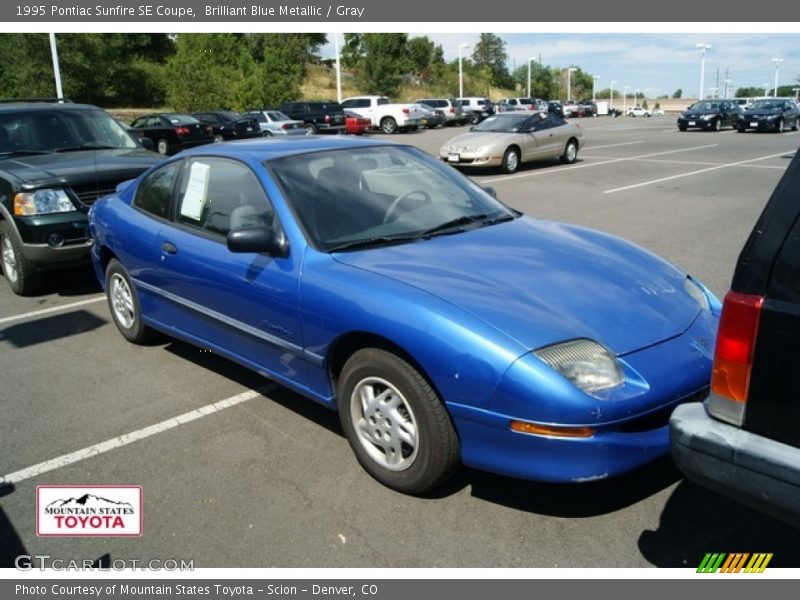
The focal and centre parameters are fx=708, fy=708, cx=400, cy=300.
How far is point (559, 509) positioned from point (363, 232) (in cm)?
175

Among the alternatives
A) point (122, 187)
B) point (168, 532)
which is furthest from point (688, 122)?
point (168, 532)

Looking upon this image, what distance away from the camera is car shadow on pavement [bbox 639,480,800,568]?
2.80 m

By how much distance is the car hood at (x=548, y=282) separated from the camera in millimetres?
3031

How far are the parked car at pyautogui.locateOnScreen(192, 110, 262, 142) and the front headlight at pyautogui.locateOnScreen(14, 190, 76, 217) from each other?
22039 millimetres

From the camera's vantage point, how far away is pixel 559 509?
3160mm

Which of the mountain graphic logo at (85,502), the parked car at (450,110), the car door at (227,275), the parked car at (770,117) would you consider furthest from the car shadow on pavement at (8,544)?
the parked car at (450,110)

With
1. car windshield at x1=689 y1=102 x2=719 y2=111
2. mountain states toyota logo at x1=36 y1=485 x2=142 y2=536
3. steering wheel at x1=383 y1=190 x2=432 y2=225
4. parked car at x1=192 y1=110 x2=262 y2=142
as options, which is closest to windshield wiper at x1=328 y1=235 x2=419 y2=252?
steering wheel at x1=383 y1=190 x2=432 y2=225

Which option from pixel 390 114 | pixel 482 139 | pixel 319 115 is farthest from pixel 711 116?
pixel 482 139

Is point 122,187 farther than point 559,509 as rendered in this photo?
Yes

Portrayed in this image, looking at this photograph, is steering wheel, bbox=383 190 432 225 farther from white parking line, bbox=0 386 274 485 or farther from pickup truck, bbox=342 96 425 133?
pickup truck, bbox=342 96 425 133

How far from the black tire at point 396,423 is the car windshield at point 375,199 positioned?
2.52 feet

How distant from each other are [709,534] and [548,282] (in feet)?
4.21

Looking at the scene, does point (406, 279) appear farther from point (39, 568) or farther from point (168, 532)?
point (39, 568)

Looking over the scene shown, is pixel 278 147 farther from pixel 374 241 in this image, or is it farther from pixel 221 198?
pixel 374 241
